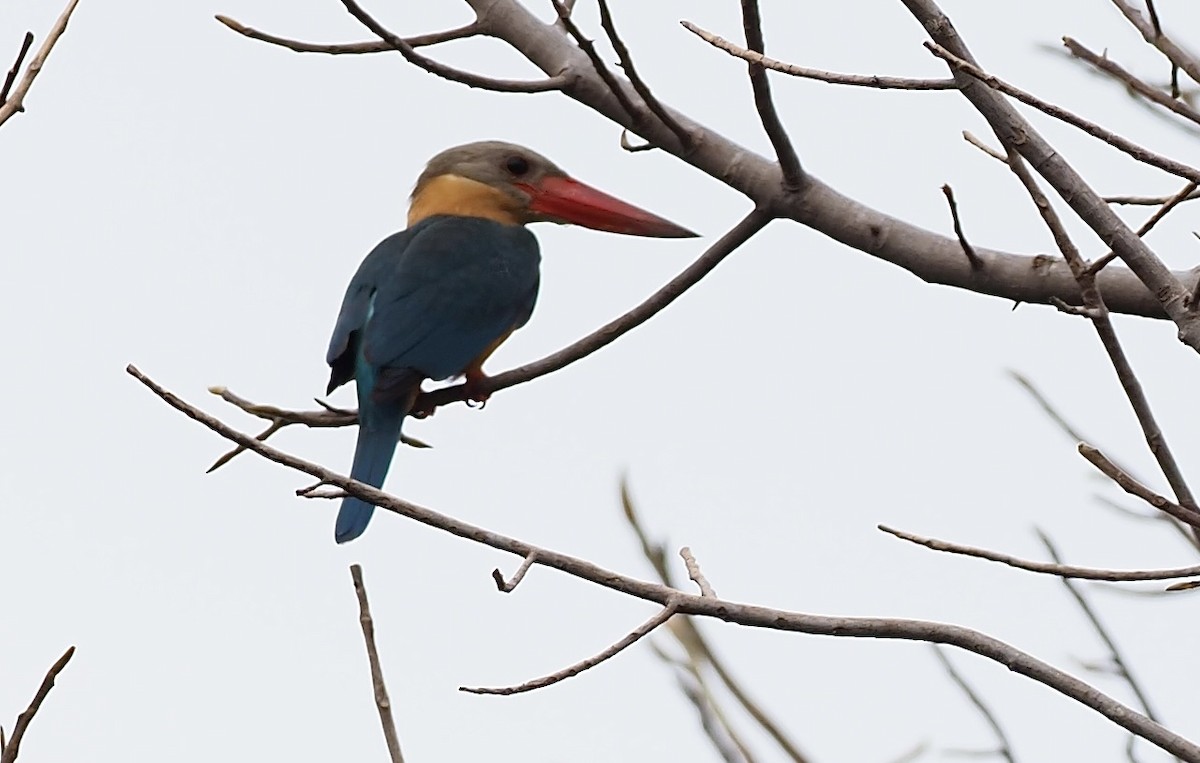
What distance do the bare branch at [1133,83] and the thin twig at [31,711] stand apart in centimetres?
137

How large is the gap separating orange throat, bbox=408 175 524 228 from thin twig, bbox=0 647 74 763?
3.57m

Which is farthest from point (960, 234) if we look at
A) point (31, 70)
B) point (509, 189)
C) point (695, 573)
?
point (509, 189)

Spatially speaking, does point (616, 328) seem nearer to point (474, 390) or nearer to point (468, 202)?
point (474, 390)

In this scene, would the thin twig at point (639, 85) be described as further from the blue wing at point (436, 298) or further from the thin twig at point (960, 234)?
the blue wing at point (436, 298)

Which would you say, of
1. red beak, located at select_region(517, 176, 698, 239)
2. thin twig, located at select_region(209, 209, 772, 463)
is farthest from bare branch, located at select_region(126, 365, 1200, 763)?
red beak, located at select_region(517, 176, 698, 239)

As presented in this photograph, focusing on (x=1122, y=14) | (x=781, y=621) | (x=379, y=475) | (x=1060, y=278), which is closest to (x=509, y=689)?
(x=781, y=621)

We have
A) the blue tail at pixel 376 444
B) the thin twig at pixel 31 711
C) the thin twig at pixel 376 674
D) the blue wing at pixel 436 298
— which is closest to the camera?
the thin twig at pixel 31 711

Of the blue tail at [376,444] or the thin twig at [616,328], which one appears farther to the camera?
the blue tail at [376,444]

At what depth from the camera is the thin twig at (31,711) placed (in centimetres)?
152

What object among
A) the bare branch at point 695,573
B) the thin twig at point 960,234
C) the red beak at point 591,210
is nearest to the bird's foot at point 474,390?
the red beak at point 591,210

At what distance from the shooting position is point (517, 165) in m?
5.18

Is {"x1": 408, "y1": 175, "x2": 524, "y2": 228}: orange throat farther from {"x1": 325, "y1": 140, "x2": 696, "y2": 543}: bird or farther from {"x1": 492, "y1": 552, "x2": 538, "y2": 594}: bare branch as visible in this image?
{"x1": 492, "y1": 552, "x2": 538, "y2": 594}: bare branch

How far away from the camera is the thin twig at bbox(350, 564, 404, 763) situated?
5.94 ft

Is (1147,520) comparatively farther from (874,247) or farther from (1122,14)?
(874,247)
